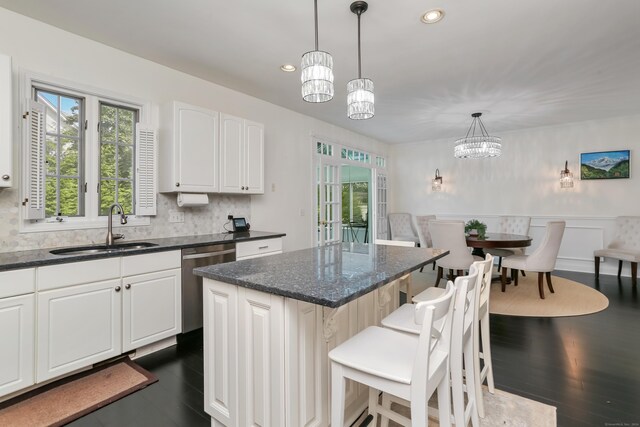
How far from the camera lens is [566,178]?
214 inches

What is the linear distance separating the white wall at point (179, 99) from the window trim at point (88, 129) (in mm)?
51

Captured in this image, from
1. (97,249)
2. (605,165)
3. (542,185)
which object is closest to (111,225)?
(97,249)

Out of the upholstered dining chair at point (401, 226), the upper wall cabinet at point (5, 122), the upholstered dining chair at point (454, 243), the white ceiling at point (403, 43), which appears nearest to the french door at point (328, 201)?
the white ceiling at point (403, 43)

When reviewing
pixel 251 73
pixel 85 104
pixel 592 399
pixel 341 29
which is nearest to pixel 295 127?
pixel 251 73

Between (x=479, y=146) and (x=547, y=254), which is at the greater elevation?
(x=479, y=146)

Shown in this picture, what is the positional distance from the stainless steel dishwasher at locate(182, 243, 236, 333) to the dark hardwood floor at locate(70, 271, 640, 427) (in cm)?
20

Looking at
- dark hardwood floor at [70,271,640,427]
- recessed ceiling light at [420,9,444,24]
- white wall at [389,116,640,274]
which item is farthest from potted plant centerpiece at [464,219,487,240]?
recessed ceiling light at [420,9,444,24]

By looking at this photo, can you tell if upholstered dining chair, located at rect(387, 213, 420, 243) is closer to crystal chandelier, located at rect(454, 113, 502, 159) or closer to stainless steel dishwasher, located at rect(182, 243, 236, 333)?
crystal chandelier, located at rect(454, 113, 502, 159)

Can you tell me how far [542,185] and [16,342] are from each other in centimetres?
727

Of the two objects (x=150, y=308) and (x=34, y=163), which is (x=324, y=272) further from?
(x=34, y=163)

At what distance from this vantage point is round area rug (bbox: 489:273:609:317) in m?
3.50

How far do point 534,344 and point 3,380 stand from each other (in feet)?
12.8

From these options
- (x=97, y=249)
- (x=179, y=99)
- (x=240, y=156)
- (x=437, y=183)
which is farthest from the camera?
(x=437, y=183)

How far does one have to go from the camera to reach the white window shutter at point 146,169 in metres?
2.91
